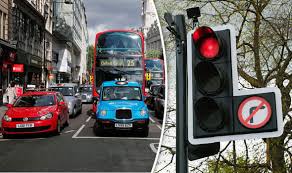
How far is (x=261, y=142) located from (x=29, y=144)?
1.44 m

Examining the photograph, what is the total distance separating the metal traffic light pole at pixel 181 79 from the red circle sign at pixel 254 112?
1.06 feet

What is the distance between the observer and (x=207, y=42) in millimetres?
1676

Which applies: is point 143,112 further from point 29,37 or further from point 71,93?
point 29,37

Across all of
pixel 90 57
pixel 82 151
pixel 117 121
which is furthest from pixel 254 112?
pixel 90 57

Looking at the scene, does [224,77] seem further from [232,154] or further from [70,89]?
[70,89]

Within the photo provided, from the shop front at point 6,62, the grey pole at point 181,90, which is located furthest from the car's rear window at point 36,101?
the grey pole at point 181,90

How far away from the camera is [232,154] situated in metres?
2.34

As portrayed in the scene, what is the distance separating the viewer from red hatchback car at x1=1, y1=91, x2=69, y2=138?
7.16 feet

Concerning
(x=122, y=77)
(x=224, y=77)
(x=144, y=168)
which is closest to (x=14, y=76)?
(x=122, y=77)

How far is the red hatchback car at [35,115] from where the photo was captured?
86.0 inches

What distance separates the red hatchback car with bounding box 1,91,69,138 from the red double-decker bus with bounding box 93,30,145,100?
38 centimetres

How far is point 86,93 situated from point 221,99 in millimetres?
901

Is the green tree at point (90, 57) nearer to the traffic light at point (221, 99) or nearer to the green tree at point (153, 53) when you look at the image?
the green tree at point (153, 53)

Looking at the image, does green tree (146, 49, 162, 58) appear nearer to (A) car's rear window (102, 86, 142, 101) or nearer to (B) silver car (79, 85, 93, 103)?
(A) car's rear window (102, 86, 142, 101)
